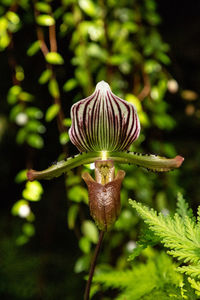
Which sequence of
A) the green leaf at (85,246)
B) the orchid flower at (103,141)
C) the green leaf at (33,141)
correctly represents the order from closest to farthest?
the orchid flower at (103,141)
the green leaf at (85,246)
the green leaf at (33,141)

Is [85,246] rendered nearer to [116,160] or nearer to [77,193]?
[77,193]

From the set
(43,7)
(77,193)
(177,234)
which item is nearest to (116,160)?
(177,234)

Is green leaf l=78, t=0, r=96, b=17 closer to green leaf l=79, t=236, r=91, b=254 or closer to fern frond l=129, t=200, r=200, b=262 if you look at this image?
green leaf l=79, t=236, r=91, b=254

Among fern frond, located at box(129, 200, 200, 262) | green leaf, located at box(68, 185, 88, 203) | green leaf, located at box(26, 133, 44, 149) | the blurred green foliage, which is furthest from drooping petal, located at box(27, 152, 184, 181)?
green leaf, located at box(26, 133, 44, 149)

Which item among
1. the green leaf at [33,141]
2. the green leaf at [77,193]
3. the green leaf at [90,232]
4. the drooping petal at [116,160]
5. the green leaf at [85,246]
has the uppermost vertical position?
the green leaf at [33,141]

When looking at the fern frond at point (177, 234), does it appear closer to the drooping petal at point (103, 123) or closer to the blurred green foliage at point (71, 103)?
the drooping petal at point (103, 123)

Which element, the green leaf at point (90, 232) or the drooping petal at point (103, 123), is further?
the green leaf at point (90, 232)

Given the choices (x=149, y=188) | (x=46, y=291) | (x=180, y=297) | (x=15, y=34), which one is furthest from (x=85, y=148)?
(x=46, y=291)

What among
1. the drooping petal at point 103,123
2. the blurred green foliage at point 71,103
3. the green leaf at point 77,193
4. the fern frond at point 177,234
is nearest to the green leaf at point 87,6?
the blurred green foliage at point 71,103

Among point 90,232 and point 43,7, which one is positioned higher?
point 43,7
